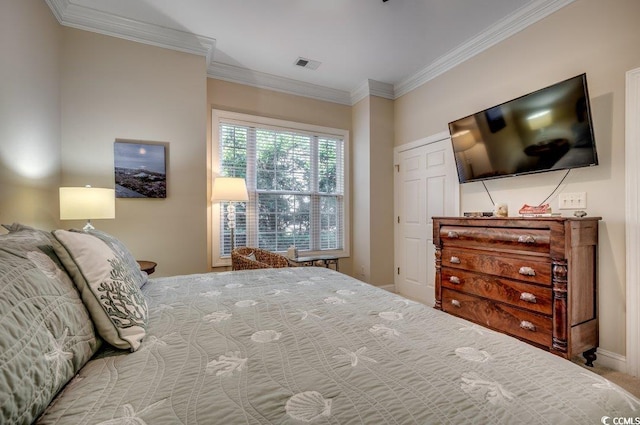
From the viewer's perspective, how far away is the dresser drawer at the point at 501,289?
1.97m

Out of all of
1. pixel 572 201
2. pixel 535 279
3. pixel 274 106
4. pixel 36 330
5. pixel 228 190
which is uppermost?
pixel 274 106

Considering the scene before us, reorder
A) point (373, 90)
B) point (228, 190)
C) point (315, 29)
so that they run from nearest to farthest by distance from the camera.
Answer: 1. point (315, 29)
2. point (228, 190)
3. point (373, 90)

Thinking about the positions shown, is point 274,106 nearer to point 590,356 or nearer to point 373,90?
point 373,90

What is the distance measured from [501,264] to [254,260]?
213 centimetres

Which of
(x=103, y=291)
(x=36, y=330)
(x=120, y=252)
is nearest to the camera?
(x=36, y=330)

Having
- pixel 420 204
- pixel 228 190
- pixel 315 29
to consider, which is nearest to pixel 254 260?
pixel 228 190

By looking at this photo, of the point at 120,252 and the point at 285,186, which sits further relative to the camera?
the point at 285,186

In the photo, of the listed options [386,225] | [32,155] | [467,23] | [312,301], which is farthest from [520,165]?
[32,155]

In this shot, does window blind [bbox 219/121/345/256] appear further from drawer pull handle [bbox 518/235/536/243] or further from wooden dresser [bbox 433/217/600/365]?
drawer pull handle [bbox 518/235/536/243]

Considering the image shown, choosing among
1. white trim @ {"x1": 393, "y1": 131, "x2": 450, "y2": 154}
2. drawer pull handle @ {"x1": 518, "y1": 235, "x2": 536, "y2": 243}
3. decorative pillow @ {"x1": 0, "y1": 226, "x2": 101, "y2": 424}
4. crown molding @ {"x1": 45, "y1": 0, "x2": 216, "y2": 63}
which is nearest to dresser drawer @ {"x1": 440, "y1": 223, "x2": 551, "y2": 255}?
drawer pull handle @ {"x1": 518, "y1": 235, "x2": 536, "y2": 243}

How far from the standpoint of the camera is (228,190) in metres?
3.10

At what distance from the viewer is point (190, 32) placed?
2883 mm

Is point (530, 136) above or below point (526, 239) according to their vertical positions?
above

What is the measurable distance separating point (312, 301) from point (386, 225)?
9.61 feet
